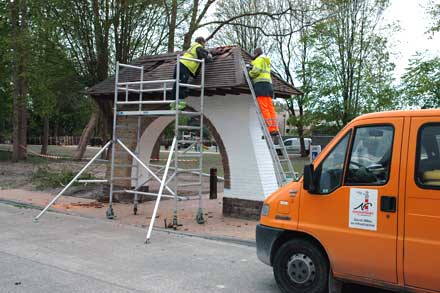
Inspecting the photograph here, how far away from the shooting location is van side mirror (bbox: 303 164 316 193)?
18.5 feet

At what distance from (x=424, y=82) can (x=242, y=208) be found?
53.9 feet

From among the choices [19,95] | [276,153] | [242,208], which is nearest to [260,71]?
[276,153]

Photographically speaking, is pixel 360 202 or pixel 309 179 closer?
pixel 360 202

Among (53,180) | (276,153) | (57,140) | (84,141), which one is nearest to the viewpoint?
(276,153)

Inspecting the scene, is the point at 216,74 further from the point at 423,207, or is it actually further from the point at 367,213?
the point at 423,207

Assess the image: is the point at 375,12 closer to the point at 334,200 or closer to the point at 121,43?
the point at 121,43

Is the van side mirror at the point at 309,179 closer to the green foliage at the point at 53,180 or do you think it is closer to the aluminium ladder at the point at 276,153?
the aluminium ladder at the point at 276,153

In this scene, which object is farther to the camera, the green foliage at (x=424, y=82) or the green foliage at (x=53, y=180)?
the green foliage at (x=424, y=82)

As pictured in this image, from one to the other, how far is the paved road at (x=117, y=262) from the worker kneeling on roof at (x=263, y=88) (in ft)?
9.99

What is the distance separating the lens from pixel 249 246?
30.2ft

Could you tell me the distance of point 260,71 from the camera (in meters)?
10.9

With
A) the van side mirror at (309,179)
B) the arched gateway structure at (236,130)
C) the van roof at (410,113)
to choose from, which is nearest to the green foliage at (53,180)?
the arched gateway structure at (236,130)

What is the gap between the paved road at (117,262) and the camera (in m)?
6.35

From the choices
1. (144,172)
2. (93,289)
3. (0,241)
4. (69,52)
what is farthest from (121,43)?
(93,289)
